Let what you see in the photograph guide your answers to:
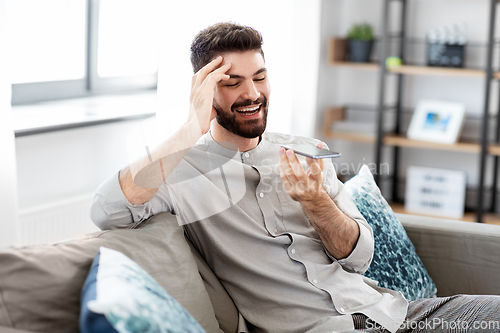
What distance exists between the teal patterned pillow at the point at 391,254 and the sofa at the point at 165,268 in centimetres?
10

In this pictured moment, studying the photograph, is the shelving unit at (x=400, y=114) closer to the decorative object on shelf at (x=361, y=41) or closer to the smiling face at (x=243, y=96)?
the decorative object on shelf at (x=361, y=41)

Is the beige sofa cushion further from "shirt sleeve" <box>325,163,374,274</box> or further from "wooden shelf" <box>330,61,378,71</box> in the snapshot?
"wooden shelf" <box>330,61,378,71</box>

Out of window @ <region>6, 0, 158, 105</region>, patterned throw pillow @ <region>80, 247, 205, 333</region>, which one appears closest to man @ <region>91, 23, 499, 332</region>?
patterned throw pillow @ <region>80, 247, 205, 333</region>

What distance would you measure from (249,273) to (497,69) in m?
2.62

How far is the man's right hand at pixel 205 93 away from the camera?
1458 mm

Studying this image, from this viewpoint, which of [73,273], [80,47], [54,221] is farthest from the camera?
[80,47]

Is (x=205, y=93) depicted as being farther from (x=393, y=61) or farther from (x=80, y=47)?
(x=393, y=61)

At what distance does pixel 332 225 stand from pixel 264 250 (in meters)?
0.18

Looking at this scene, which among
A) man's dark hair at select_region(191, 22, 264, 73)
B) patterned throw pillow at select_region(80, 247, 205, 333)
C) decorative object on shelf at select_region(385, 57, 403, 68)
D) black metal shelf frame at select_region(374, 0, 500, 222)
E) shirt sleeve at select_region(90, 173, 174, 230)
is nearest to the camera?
patterned throw pillow at select_region(80, 247, 205, 333)

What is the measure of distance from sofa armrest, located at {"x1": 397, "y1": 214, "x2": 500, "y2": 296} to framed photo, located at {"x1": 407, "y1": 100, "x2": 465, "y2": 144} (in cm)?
173

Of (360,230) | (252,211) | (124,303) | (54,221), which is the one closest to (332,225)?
(360,230)

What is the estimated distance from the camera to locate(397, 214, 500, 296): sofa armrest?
1757mm

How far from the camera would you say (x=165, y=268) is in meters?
1.26

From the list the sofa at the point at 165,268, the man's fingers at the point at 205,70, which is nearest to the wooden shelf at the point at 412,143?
the sofa at the point at 165,268
